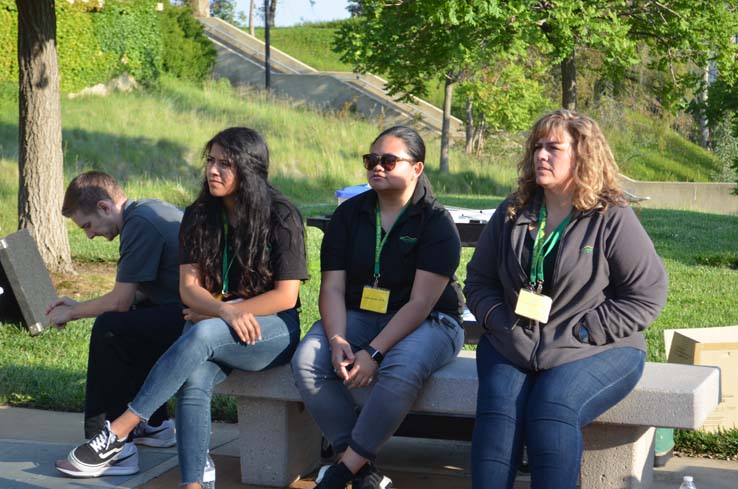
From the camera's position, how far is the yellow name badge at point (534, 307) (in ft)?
12.6

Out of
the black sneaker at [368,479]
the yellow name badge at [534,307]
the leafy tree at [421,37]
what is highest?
the leafy tree at [421,37]

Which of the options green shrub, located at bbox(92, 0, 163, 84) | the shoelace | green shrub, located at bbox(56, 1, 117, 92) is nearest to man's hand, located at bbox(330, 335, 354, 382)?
the shoelace

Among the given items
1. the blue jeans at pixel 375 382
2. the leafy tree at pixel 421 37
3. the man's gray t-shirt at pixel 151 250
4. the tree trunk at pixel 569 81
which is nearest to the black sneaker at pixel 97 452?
the man's gray t-shirt at pixel 151 250

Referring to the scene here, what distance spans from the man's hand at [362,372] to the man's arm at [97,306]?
1293 mm

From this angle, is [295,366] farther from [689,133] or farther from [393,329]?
[689,133]

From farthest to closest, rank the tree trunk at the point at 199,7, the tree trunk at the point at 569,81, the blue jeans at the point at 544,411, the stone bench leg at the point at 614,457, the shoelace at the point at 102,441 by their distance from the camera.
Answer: the tree trunk at the point at 199,7 → the tree trunk at the point at 569,81 → the shoelace at the point at 102,441 → the stone bench leg at the point at 614,457 → the blue jeans at the point at 544,411

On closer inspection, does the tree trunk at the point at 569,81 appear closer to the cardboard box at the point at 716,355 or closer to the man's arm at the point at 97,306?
the cardboard box at the point at 716,355

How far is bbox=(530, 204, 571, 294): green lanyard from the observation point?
156 inches

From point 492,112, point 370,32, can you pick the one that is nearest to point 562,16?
point 370,32

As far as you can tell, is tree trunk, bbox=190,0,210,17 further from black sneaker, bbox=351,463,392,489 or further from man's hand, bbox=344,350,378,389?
black sneaker, bbox=351,463,392,489

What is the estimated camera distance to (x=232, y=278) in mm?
4598

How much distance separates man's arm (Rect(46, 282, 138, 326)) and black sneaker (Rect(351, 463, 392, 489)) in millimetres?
1523

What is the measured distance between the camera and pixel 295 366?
4273mm

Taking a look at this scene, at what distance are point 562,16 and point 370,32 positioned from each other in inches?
144
